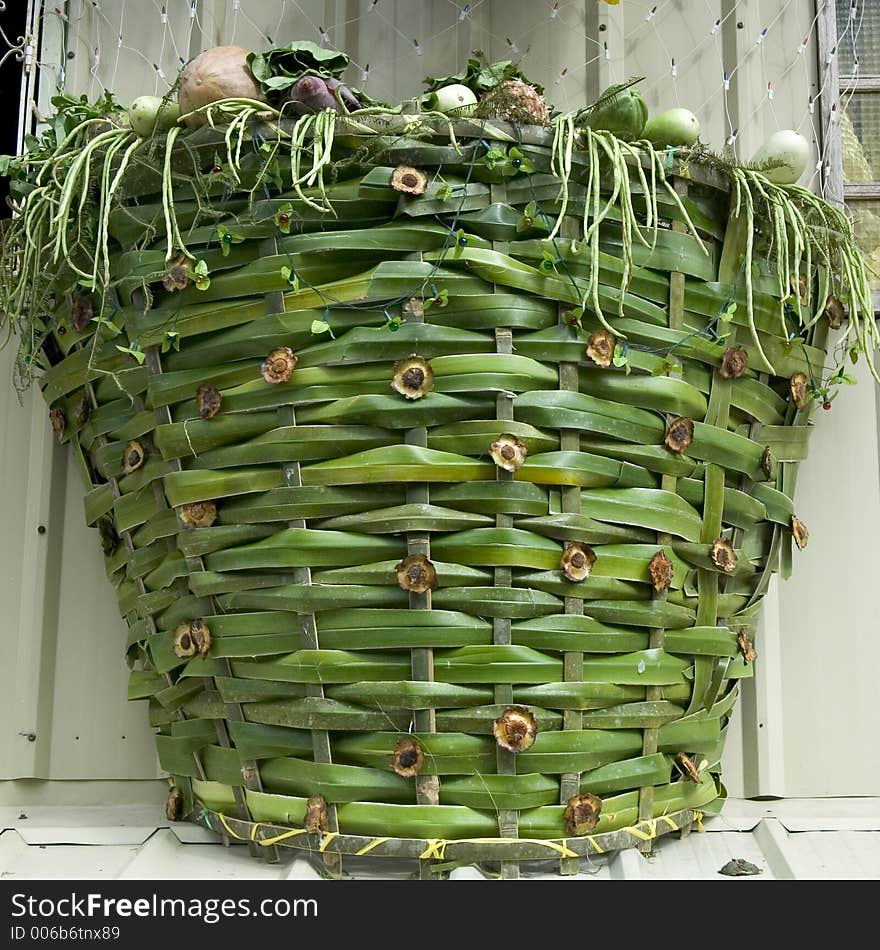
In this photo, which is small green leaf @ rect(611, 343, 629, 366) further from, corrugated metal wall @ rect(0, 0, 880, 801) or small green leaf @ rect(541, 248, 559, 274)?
corrugated metal wall @ rect(0, 0, 880, 801)

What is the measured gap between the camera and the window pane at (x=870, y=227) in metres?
1.58

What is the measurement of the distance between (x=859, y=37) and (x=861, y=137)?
17 centimetres

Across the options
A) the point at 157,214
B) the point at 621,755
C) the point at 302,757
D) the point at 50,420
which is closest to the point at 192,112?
the point at 157,214

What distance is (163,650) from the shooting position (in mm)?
1184

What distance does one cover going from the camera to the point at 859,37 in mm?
1612

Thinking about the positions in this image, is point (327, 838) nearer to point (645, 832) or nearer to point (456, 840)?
point (456, 840)

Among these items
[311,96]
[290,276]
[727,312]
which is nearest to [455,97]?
[311,96]

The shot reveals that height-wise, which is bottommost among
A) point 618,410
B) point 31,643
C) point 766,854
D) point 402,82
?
point 766,854

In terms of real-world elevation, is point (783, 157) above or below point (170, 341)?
above

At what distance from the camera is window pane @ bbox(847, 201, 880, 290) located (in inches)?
62.3

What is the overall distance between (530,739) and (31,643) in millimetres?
777

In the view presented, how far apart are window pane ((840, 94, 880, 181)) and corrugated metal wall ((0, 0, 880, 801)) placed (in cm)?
8

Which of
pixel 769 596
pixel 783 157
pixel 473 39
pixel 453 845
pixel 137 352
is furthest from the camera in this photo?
pixel 473 39

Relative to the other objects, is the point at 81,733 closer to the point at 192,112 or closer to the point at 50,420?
the point at 50,420
